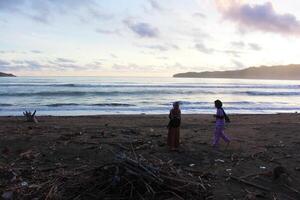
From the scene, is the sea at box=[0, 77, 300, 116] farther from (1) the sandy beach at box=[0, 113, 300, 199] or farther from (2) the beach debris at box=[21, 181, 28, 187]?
(2) the beach debris at box=[21, 181, 28, 187]

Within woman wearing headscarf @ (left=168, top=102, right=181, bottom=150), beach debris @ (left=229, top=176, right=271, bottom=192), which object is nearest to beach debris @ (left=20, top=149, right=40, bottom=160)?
woman wearing headscarf @ (left=168, top=102, right=181, bottom=150)

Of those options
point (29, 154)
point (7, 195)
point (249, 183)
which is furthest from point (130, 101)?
point (7, 195)

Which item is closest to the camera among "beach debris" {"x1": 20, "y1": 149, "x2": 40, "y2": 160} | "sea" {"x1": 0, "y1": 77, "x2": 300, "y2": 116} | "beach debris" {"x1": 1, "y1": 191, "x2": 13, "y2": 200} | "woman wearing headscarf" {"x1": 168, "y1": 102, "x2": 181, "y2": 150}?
"beach debris" {"x1": 1, "y1": 191, "x2": 13, "y2": 200}

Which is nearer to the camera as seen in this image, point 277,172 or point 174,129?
point 277,172

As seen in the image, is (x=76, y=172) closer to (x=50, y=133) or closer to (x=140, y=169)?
(x=140, y=169)

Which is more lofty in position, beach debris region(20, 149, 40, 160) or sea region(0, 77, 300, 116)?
beach debris region(20, 149, 40, 160)

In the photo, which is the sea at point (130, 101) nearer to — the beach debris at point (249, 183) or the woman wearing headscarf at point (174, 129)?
the woman wearing headscarf at point (174, 129)

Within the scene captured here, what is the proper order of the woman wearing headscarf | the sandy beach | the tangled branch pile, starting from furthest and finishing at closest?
1. the woman wearing headscarf
2. the sandy beach
3. the tangled branch pile

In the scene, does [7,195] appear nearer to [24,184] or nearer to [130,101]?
[24,184]

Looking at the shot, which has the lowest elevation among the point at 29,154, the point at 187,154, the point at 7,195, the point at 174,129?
the point at 7,195

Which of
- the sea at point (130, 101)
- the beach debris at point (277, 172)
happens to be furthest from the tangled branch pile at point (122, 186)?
the sea at point (130, 101)

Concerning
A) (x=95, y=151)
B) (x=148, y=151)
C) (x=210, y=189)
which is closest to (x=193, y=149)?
A: (x=148, y=151)

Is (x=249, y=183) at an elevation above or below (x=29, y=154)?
below

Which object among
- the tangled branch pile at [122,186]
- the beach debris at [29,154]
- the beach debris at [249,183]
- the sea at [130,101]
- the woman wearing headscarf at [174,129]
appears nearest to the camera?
the tangled branch pile at [122,186]
